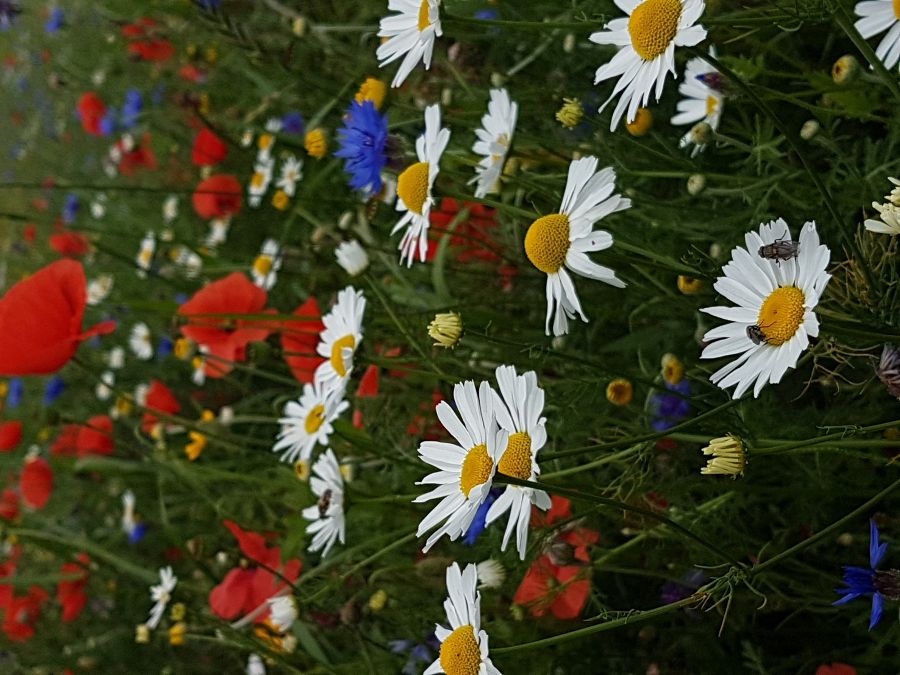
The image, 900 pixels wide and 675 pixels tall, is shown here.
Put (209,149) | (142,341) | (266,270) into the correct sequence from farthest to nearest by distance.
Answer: (142,341) < (209,149) < (266,270)

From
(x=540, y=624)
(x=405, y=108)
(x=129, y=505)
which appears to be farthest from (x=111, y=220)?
(x=540, y=624)

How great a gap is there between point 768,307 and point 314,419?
0.41 metres

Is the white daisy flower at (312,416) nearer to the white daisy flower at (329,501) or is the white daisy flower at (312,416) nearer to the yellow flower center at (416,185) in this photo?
the white daisy flower at (329,501)

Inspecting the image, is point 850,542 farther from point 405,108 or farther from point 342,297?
point 405,108

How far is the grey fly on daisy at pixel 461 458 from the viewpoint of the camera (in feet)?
1.53

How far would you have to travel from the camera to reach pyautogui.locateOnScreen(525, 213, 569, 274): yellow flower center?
0.52m

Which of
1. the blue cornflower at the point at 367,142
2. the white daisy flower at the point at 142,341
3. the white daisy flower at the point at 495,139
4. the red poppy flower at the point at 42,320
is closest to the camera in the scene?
the white daisy flower at the point at 495,139

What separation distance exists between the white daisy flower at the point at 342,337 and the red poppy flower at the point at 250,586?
255mm

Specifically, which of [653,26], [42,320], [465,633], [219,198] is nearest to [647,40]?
[653,26]

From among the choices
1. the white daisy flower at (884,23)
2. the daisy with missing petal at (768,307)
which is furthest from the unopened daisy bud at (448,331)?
the white daisy flower at (884,23)

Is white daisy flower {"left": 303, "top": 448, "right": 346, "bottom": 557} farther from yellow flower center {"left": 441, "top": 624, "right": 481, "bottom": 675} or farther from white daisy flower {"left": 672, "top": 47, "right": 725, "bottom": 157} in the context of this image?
white daisy flower {"left": 672, "top": 47, "right": 725, "bottom": 157}

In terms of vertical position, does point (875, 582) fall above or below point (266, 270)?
above

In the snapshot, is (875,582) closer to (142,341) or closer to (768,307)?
(768,307)

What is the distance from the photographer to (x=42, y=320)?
0.87 meters
